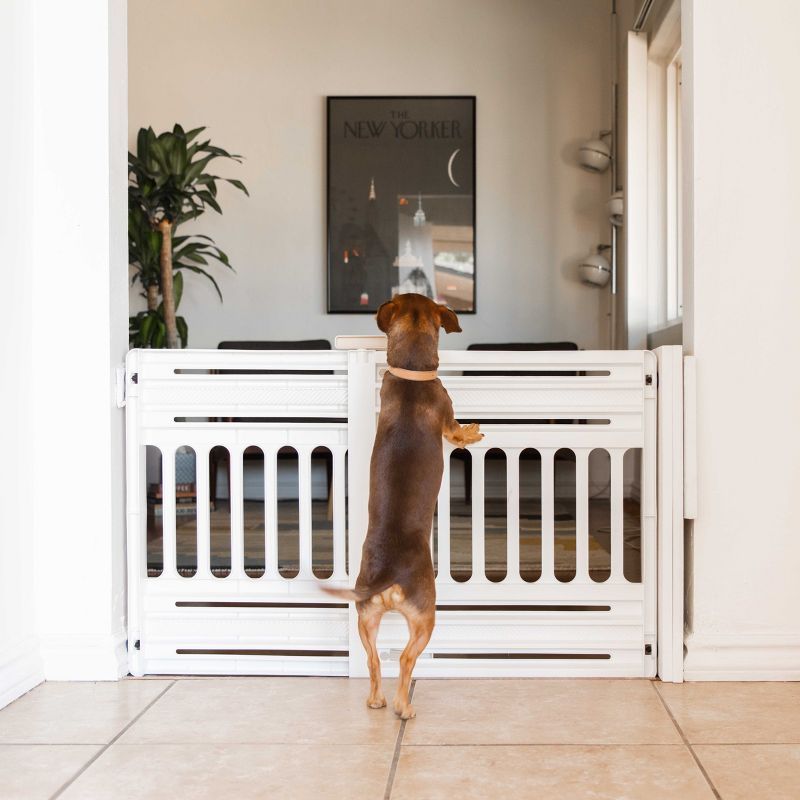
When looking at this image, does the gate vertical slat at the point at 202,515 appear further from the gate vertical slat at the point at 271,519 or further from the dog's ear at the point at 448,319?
the dog's ear at the point at 448,319

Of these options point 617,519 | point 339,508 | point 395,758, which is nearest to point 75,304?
point 339,508

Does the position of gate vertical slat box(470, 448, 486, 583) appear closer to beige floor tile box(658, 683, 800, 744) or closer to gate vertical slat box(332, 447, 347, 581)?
gate vertical slat box(332, 447, 347, 581)

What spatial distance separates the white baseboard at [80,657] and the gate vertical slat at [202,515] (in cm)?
27

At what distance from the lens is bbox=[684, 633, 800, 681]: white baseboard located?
217cm

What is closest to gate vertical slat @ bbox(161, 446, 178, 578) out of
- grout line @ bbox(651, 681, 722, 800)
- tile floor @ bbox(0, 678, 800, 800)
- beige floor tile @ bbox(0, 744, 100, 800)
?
tile floor @ bbox(0, 678, 800, 800)

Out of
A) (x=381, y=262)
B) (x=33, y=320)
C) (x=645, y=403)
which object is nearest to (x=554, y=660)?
(x=645, y=403)

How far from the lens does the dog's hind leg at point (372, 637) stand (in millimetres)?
1880

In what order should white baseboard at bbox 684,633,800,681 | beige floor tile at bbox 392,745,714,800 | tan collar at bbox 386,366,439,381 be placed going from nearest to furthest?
1. beige floor tile at bbox 392,745,714,800
2. tan collar at bbox 386,366,439,381
3. white baseboard at bbox 684,633,800,681

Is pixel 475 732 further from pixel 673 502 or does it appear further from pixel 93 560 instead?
→ pixel 93 560

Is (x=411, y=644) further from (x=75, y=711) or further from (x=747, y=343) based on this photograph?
(x=747, y=343)

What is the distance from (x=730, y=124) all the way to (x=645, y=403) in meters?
0.69

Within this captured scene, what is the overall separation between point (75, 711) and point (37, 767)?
0.30 m

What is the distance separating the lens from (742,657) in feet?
7.16

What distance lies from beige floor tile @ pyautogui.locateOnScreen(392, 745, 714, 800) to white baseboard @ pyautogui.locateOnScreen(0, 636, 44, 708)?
0.92 metres
